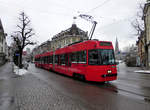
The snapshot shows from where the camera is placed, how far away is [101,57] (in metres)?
8.80

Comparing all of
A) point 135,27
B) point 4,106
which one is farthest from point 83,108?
point 135,27

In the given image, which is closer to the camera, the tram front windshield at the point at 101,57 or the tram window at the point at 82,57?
the tram front windshield at the point at 101,57

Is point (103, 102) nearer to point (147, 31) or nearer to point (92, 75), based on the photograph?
point (92, 75)

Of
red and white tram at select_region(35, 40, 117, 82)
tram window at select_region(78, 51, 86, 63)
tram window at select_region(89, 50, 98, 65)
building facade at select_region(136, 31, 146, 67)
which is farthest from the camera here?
building facade at select_region(136, 31, 146, 67)

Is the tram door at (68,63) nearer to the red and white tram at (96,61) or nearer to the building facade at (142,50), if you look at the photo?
the red and white tram at (96,61)

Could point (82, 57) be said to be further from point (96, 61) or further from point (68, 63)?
point (68, 63)

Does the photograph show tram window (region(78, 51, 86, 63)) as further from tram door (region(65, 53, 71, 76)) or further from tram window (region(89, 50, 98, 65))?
tram door (region(65, 53, 71, 76))

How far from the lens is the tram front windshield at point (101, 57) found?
8.77 meters

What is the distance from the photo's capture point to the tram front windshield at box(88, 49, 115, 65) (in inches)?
345

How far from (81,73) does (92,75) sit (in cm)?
127

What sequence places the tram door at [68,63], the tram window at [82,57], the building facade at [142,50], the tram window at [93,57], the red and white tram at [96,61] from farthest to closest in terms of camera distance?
the building facade at [142,50], the tram door at [68,63], the tram window at [82,57], the tram window at [93,57], the red and white tram at [96,61]

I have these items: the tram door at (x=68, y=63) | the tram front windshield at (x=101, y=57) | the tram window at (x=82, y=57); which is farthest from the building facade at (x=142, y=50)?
the tram window at (x=82, y=57)

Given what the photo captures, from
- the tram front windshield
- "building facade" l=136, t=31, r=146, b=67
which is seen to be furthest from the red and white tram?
"building facade" l=136, t=31, r=146, b=67

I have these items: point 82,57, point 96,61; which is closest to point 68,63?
point 82,57
